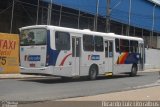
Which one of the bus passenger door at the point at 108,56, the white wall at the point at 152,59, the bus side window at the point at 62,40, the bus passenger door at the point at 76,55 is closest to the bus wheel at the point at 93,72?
the bus passenger door at the point at 108,56

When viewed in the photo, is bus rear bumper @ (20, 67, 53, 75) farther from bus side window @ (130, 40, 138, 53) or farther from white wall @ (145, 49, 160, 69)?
white wall @ (145, 49, 160, 69)

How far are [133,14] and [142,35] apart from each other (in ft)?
22.7

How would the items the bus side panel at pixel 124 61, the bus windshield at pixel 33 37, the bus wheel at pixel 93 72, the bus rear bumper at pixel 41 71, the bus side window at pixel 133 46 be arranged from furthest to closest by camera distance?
the bus side window at pixel 133 46 → the bus side panel at pixel 124 61 → the bus wheel at pixel 93 72 → the bus windshield at pixel 33 37 → the bus rear bumper at pixel 41 71

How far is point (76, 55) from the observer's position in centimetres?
2375

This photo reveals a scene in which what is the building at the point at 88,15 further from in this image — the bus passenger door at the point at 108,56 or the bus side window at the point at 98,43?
the bus side window at the point at 98,43

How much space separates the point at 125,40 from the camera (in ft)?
96.6

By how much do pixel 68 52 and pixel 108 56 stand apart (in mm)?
4947

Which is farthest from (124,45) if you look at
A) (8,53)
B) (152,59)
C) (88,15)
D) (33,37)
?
(152,59)

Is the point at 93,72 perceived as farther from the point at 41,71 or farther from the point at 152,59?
the point at 152,59

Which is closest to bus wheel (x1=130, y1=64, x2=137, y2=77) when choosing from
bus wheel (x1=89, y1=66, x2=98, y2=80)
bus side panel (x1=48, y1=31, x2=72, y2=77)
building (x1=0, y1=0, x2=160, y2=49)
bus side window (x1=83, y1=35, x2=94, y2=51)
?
bus wheel (x1=89, y1=66, x2=98, y2=80)

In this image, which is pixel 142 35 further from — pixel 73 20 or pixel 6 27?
pixel 6 27

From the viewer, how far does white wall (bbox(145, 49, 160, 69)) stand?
1935 inches

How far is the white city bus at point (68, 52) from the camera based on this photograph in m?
21.8

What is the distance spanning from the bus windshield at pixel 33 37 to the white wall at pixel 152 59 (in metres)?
27.7
